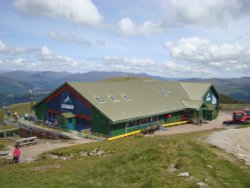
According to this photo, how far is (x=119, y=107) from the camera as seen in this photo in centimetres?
4794

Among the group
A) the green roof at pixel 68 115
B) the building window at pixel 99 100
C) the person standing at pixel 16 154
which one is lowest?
the person standing at pixel 16 154

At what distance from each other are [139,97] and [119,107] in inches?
333

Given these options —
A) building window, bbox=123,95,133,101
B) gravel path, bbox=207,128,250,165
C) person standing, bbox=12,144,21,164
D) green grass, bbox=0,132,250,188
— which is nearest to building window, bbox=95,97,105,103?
building window, bbox=123,95,133,101

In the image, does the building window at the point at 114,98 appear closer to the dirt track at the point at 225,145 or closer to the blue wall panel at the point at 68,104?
the blue wall panel at the point at 68,104

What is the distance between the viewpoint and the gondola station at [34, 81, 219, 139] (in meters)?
45.6

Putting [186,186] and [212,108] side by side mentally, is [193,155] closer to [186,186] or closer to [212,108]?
[186,186]

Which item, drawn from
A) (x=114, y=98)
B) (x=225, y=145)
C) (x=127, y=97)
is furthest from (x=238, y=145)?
(x=127, y=97)

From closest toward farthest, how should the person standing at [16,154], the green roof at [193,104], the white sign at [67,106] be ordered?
the person standing at [16,154]
the white sign at [67,106]
the green roof at [193,104]

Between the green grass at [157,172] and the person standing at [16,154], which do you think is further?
the person standing at [16,154]

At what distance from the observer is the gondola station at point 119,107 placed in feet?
150

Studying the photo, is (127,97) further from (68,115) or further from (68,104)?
(68,115)

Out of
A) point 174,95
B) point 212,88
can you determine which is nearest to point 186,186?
point 174,95

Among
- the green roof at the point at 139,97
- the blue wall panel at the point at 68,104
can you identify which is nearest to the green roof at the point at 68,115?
the blue wall panel at the point at 68,104

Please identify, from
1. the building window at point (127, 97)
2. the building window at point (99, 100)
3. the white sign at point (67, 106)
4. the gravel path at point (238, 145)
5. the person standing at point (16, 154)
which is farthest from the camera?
the building window at point (127, 97)
